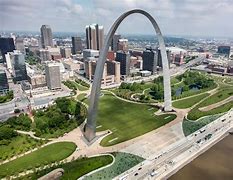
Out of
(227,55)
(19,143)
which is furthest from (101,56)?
(227,55)

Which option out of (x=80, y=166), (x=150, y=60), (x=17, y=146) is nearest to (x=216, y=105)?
(x=80, y=166)

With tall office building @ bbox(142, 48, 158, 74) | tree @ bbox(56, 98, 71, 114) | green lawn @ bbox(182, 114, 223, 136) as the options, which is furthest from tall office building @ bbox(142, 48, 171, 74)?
tree @ bbox(56, 98, 71, 114)

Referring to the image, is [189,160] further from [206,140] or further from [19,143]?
[19,143]

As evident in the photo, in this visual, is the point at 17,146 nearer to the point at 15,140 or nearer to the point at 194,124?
the point at 15,140

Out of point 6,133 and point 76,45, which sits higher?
point 76,45

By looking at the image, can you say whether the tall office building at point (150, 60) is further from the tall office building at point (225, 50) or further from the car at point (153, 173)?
the tall office building at point (225, 50)

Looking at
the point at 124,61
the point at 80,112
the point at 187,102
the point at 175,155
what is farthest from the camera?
the point at 124,61
